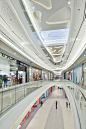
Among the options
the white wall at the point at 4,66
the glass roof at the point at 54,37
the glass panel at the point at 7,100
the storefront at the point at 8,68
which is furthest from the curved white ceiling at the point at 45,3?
the white wall at the point at 4,66

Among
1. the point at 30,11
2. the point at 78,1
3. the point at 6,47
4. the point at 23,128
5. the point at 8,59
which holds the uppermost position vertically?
the point at 30,11

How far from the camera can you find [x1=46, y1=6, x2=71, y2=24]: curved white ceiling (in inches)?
192

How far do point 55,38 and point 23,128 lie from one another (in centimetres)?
877

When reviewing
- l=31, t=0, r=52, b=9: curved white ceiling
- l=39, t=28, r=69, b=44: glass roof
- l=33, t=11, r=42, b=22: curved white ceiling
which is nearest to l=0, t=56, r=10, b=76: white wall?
l=39, t=28, r=69, b=44: glass roof

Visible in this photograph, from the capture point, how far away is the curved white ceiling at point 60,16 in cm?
488

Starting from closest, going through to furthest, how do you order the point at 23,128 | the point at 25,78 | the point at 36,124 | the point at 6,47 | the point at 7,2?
the point at 7,2
the point at 6,47
the point at 23,128
the point at 36,124
the point at 25,78

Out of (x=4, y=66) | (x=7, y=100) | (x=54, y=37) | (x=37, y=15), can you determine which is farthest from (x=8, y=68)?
(x=7, y=100)

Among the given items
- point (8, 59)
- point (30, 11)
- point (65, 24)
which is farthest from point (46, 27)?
point (8, 59)

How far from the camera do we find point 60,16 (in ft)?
17.7

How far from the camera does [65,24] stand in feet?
20.2

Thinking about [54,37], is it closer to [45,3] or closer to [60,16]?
[60,16]

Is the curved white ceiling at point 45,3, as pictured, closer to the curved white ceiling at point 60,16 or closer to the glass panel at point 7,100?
the curved white ceiling at point 60,16

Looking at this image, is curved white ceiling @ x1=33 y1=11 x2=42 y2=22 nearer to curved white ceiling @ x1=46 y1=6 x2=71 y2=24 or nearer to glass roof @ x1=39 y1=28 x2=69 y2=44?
curved white ceiling @ x1=46 y1=6 x2=71 y2=24

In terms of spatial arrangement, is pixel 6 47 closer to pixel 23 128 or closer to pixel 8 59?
pixel 8 59
